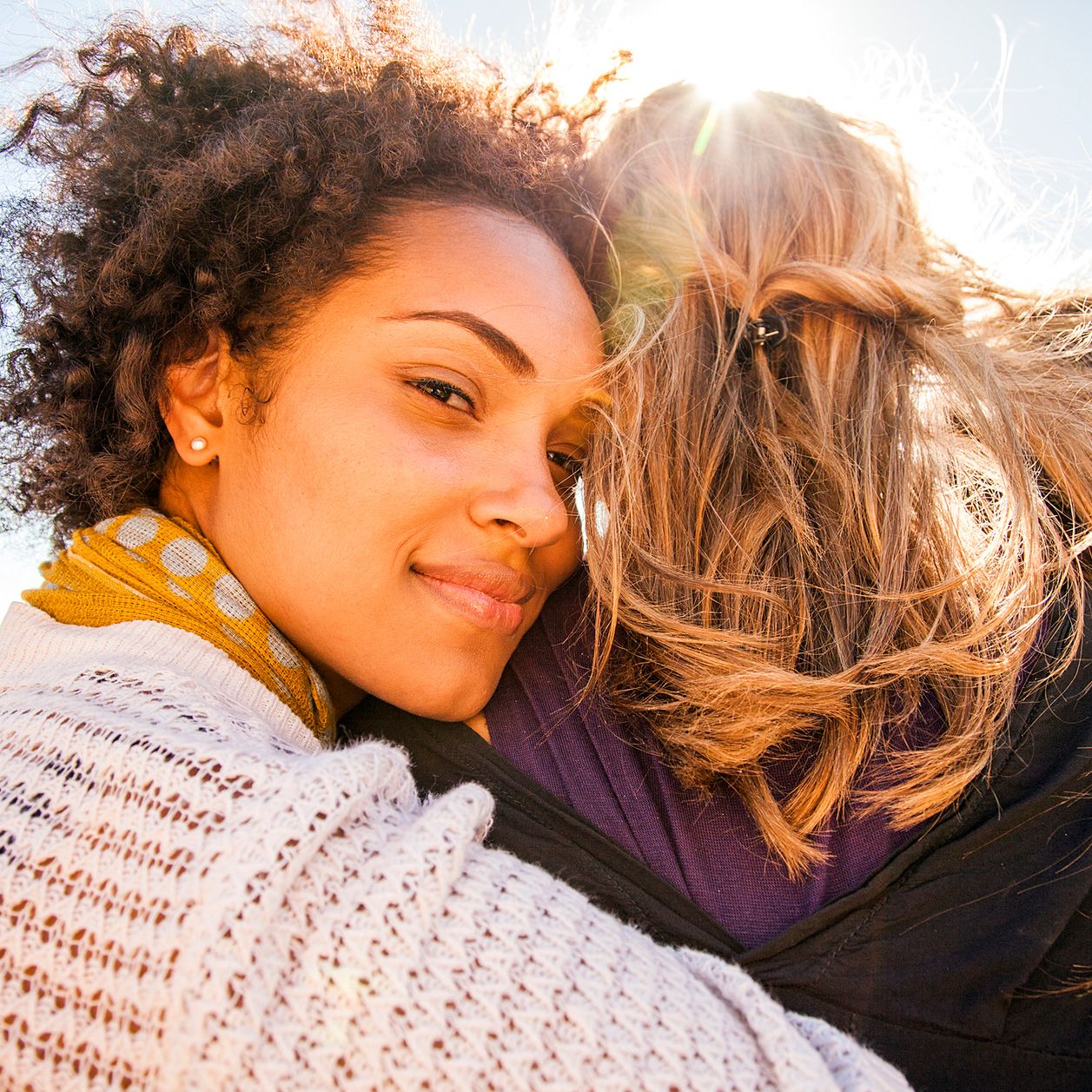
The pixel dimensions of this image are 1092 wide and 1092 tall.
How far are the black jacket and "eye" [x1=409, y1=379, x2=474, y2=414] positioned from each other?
82cm

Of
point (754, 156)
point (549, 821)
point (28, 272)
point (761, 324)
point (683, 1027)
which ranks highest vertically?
point (754, 156)

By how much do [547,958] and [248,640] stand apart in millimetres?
904

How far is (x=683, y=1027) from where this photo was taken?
1.10 m

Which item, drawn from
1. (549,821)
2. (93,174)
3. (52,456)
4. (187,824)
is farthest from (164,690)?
(93,174)

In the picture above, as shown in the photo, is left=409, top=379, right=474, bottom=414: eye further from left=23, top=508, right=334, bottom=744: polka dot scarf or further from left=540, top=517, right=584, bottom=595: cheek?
left=23, top=508, right=334, bottom=744: polka dot scarf

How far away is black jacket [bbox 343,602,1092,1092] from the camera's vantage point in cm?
134

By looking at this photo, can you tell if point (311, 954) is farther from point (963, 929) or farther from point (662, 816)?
point (963, 929)

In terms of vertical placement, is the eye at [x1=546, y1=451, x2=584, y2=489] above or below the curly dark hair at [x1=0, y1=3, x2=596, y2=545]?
below

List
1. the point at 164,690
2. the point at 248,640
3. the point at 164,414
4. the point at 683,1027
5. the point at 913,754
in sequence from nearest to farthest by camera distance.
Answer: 1. the point at 683,1027
2. the point at 164,690
3. the point at 913,754
4. the point at 248,640
5. the point at 164,414

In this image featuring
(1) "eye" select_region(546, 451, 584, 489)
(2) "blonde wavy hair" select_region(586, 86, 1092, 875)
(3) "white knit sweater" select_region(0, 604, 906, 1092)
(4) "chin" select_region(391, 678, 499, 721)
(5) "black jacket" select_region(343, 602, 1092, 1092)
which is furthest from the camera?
(1) "eye" select_region(546, 451, 584, 489)

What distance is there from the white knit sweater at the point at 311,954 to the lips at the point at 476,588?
0.52m

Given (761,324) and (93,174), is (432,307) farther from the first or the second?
(93,174)

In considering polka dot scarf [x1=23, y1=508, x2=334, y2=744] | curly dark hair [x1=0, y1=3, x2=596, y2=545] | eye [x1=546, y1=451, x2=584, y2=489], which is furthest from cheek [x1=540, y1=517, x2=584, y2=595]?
curly dark hair [x1=0, y1=3, x2=596, y2=545]

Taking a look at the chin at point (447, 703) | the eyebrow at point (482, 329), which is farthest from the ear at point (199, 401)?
the chin at point (447, 703)
